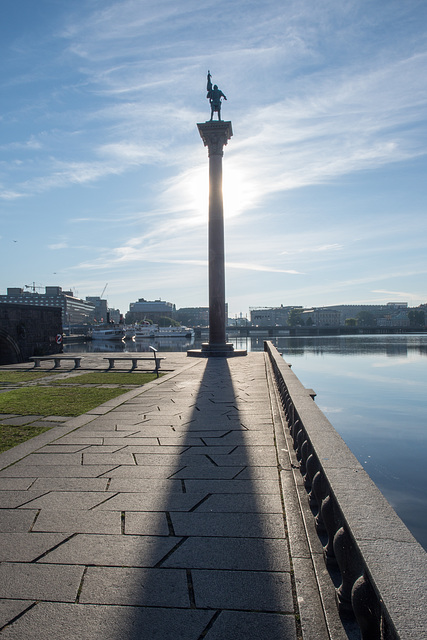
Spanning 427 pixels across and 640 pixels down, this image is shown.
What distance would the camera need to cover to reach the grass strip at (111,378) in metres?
13.6

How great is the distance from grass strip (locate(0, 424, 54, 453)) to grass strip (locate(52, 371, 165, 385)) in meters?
5.85

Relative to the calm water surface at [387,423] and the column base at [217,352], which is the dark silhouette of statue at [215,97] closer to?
the column base at [217,352]

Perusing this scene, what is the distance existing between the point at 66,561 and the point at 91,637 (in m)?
0.85

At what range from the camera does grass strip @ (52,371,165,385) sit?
13.6 m

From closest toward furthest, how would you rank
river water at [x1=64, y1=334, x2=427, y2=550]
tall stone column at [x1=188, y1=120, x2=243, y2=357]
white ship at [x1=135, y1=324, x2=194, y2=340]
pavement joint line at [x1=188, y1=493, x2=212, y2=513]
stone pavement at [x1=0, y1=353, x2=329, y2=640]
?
1. stone pavement at [x1=0, y1=353, x2=329, y2=640]
2. pavement joint line at [x1=188, y1=493, x2=212, y2=513]
3. river water at [x1=64, y1=334, x2=427, y2=550]
4. tall stone column at [x1=188, y1=120, x2=243, y2=357]
5. white ship at [x1=135, y1=324, x2=194, y2=340]

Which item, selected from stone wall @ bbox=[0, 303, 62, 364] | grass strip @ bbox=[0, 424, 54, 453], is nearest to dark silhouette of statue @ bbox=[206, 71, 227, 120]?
stone wall @ bbox=[0, 303, 62, 364]

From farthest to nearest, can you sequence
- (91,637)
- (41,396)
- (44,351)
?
1. (44,351)
2. (41,396)
3. (91,637)

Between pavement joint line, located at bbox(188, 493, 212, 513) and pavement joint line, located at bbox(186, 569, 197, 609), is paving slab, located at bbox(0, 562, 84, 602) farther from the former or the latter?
pavement joint line, located at bbox(188, 493, 212, 513)

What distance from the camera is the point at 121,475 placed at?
4844 mm

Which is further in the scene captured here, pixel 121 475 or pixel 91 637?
pixel 121 475

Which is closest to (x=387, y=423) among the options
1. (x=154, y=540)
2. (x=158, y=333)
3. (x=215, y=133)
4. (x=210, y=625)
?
(x=154, y=540)

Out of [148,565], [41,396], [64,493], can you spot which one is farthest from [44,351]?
[148,565]

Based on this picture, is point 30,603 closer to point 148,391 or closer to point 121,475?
point 121,475

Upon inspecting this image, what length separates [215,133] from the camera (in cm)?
2359
